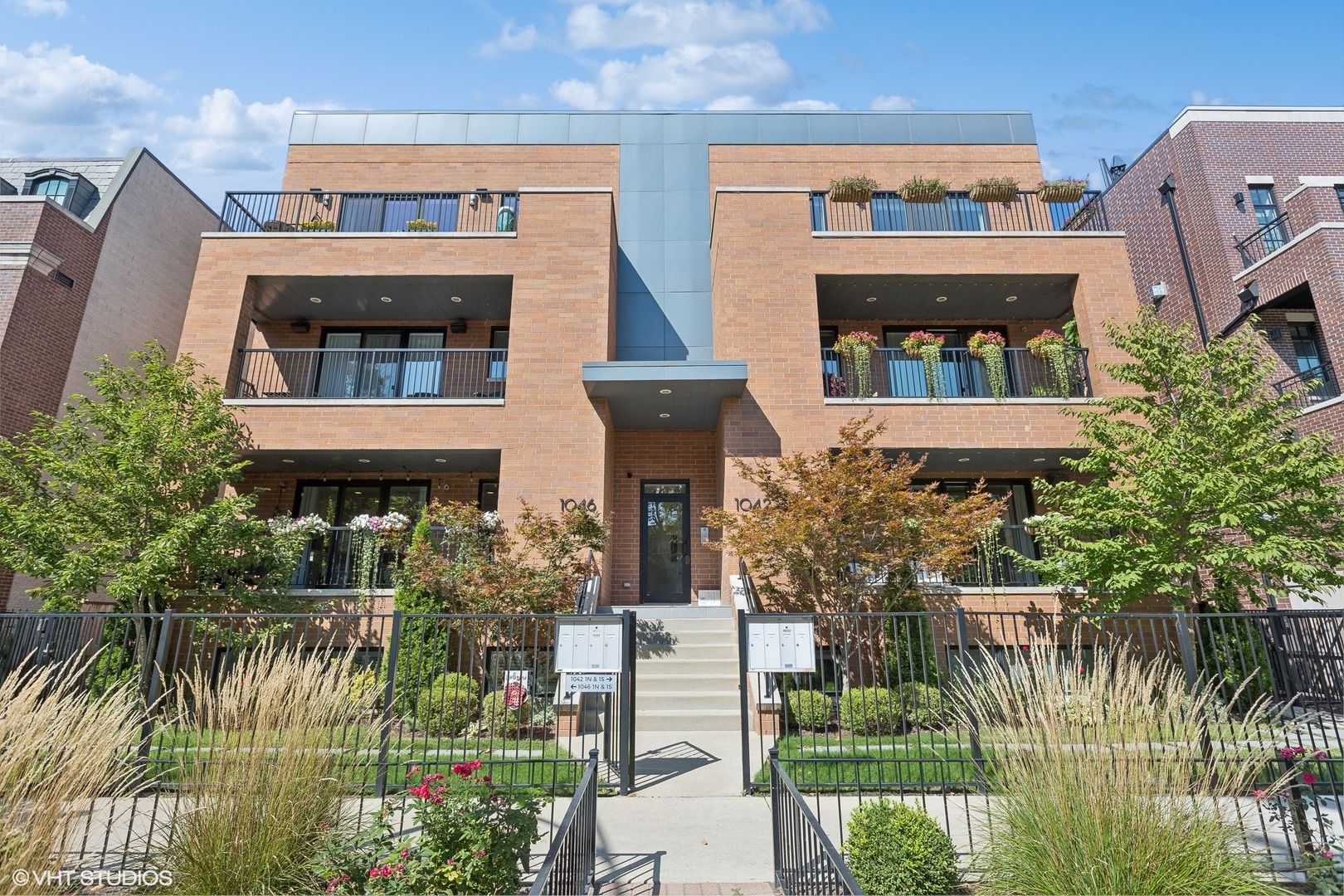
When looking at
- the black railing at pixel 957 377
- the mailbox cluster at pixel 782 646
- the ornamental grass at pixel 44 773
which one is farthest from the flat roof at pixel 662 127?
the ornamental grass at pixel 44 773

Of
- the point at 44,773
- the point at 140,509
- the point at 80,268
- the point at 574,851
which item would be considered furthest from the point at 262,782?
the point at 80,268

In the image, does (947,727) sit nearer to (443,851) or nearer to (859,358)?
(443,851)

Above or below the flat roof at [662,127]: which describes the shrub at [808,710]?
below

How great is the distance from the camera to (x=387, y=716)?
6.20m

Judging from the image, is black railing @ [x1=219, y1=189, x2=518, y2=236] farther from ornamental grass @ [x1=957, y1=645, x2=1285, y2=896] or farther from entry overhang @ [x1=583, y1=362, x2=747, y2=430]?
ornamental grass @ [x1=957, y1=645, x2=1285, y2=896]

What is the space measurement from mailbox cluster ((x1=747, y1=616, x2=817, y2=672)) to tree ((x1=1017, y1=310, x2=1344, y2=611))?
6290 mm

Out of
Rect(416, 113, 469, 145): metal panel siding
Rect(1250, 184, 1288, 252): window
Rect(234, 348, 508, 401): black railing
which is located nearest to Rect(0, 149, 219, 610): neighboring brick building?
Rect(234, 348, 508, 401): black railing

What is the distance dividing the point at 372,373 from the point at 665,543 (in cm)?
722

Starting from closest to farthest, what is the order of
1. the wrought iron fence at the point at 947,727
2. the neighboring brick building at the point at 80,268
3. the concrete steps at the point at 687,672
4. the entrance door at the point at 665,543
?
the wrought iron fence at the point at 947,727 < the concrete steps at the point at 687,672 < the neighboring brick building at the point at 80,268 < the entrance door at the point at 665,543

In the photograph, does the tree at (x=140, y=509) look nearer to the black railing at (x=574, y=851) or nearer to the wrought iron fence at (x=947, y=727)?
the black railing at (x=574, y=851)

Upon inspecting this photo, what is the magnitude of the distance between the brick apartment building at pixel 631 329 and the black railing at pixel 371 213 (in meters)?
0.06

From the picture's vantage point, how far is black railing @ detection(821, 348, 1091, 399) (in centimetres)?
1362

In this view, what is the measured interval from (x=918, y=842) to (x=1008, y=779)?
26.8 inches

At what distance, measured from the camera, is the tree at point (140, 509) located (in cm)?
999
